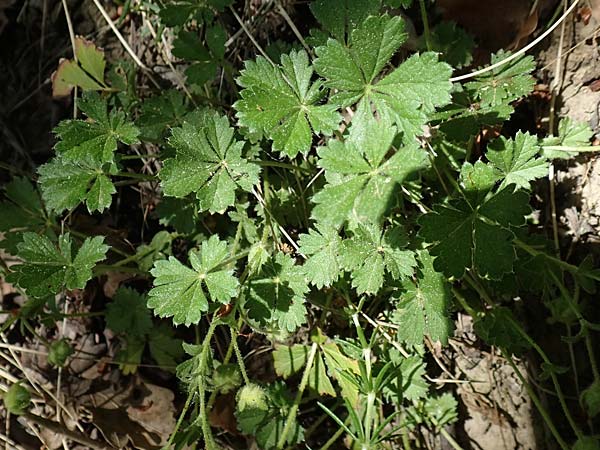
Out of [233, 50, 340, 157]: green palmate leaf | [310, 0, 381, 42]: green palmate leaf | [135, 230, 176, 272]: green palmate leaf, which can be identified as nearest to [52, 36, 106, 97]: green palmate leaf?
[135, 230, 176, 272]: green palmate leaf

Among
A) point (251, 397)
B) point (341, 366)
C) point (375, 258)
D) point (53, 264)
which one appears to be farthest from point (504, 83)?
point (53, 264)

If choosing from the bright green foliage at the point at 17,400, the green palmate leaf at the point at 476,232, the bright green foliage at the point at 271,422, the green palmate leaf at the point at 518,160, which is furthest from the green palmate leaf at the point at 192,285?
the green palmate leaf at the point at 518,160

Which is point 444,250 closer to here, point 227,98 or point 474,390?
point 474,390

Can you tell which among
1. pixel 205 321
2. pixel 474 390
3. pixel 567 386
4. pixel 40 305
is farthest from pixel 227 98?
pixel 567 386

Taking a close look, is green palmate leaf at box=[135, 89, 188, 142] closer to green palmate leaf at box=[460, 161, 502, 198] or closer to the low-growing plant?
→ the low-growing plant

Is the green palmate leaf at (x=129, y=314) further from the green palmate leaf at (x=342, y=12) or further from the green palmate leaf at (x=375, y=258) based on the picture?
the green palmate leaf at (x=342, y=12)

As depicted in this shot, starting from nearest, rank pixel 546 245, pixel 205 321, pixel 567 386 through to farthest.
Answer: pixel 546 245 < pixel 567 386 < pixel 205 321

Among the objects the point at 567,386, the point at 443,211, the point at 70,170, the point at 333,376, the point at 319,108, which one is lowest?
the point at 567,386
